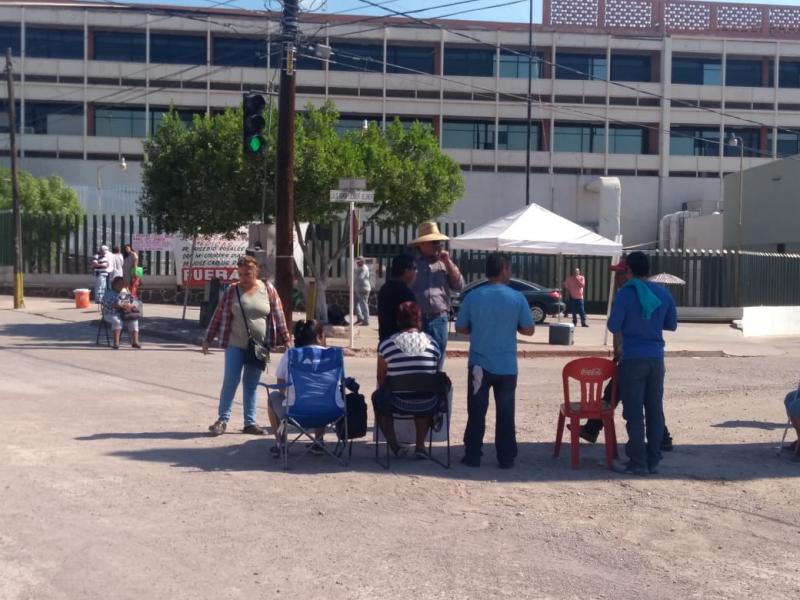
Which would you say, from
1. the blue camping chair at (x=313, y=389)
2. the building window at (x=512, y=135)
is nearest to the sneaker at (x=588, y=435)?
the blue camping chair at (x=313, y=389)

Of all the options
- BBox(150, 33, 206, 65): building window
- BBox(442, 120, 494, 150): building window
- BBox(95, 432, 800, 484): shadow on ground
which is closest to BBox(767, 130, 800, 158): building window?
BBox(442, 120, 494, 150): building window

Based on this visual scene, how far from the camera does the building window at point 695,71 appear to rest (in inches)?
1977

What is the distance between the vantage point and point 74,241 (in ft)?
92.3

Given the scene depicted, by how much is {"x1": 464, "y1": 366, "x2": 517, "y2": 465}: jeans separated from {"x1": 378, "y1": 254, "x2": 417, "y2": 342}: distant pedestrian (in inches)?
34.9

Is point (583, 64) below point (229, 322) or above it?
above

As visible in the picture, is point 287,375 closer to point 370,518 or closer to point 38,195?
point 370,518

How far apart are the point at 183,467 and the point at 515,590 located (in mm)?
3633

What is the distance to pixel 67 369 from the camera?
14.2 meters

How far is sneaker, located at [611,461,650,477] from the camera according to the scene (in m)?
8.01

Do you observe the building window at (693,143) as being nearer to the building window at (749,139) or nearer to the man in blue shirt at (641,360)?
the building window at (749,139)

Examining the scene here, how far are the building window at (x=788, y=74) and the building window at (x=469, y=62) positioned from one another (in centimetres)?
1605

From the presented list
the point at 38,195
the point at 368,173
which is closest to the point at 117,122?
the point at 38,195

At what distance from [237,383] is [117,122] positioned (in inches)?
1616

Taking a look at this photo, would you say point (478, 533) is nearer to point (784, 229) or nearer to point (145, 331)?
point (145, 331)
